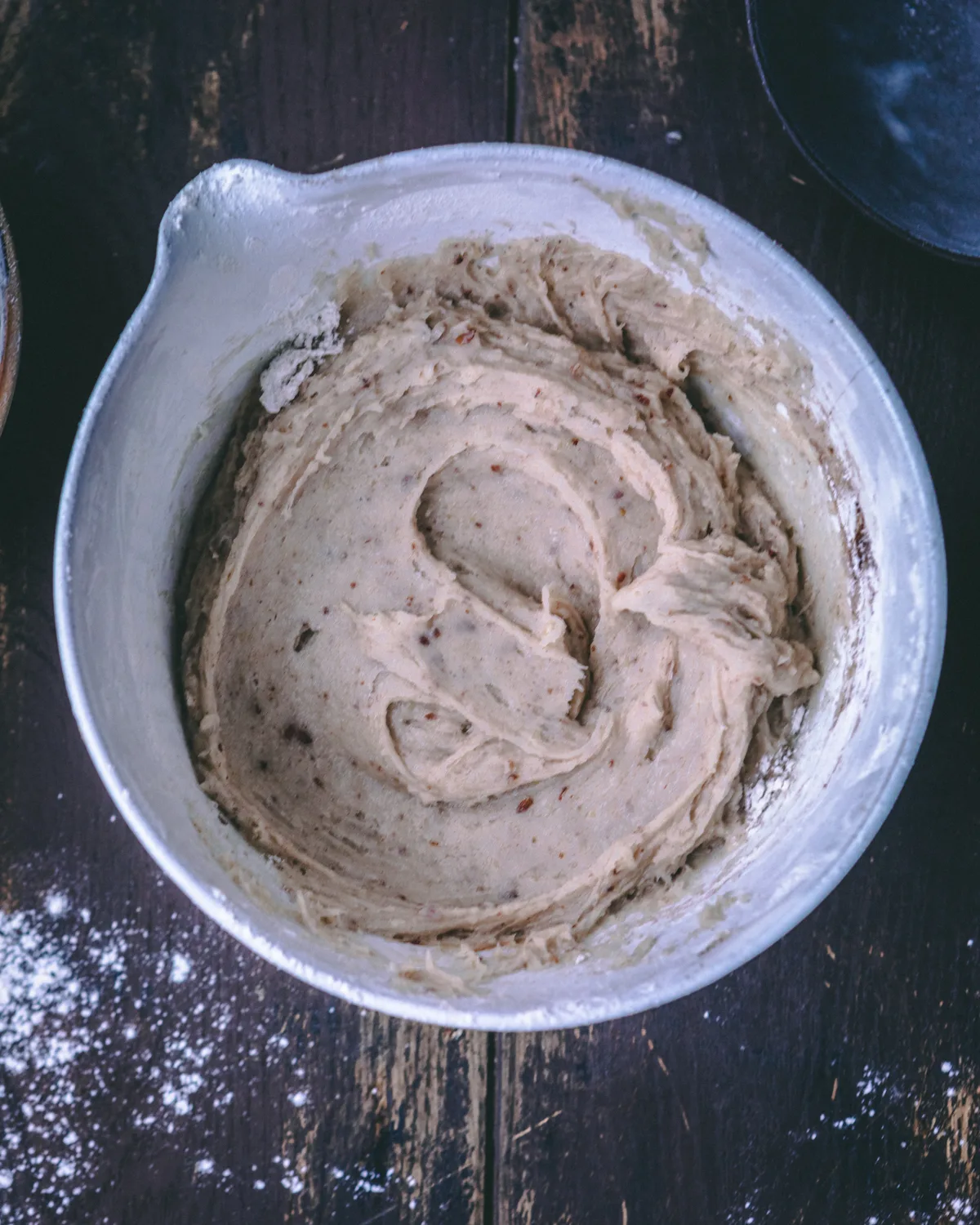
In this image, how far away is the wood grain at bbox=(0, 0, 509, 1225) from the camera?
123 centimetres

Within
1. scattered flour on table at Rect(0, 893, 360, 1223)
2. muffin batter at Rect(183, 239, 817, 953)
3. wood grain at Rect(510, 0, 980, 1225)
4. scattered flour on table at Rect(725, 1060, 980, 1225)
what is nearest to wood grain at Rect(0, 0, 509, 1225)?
scattered flour on table at Rect(0, 893, 360, 1223)

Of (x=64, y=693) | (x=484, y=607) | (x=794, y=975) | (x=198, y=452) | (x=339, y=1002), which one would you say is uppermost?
(x=198, y=452)

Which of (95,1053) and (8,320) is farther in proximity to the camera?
(95,1053)

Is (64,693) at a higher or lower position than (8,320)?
lower

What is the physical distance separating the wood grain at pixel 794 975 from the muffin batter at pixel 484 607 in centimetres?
27

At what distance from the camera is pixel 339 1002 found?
1.25 metres

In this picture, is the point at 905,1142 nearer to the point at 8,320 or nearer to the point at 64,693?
the point at 64,693

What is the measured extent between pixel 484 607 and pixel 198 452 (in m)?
0.37

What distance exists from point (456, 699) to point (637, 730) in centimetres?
21

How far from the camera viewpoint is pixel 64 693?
125 cm

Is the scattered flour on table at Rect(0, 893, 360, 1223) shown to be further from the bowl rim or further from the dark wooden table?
the bowl rim

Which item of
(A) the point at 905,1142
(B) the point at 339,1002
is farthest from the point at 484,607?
(A) the point at 905,1142

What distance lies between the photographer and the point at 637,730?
1.12 meters

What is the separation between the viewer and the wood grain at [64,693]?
1233 mm
